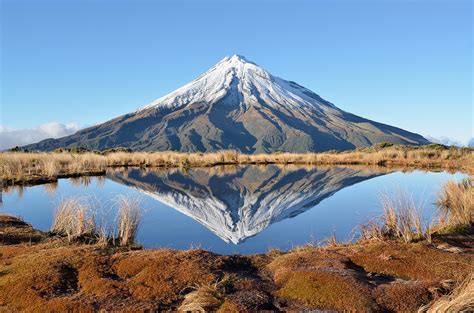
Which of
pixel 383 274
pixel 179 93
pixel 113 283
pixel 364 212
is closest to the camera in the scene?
pixel 113 283

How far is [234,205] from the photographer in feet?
48.1

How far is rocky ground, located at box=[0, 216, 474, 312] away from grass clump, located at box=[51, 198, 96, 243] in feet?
4.69

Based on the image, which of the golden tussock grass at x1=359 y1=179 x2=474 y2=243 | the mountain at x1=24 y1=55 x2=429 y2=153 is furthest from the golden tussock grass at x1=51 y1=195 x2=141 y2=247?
the mountain at x1=24 y1=55 x2=429 y2=153

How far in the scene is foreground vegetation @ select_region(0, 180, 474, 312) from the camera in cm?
481

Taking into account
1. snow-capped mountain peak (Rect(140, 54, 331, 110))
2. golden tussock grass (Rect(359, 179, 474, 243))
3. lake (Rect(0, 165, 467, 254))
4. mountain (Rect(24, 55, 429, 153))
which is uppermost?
snow-capped mountain peak (Rect(140, 54, 331, 110))

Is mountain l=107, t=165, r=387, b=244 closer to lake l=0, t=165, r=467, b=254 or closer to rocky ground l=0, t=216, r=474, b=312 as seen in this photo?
lake l=0, t=165, r=467, b=254

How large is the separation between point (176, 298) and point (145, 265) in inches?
43.1

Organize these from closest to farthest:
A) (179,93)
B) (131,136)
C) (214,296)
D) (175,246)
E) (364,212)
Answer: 1. (214,296)
2. (175,246)
3. (364,212)
4. (131,136)
5. (179,93)

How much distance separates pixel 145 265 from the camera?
19.4 ft

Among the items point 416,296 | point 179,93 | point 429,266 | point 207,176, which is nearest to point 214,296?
point 416,296

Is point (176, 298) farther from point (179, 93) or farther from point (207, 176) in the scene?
point (179, 93)

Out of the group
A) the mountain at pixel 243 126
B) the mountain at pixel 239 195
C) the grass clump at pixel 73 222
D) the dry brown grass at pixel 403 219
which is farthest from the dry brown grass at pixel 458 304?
the mountain at pixel 243 126

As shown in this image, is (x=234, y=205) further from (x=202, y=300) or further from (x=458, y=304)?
(x=458, y=304)

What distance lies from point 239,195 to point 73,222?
8680 mm
